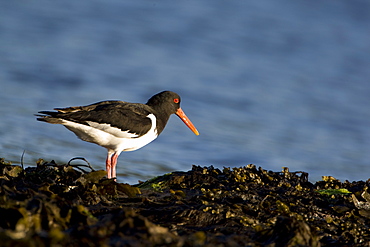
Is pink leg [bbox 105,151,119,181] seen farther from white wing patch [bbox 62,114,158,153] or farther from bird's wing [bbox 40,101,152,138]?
bird's wing [bbox 40,101,152,138]

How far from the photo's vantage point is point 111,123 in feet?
24.2

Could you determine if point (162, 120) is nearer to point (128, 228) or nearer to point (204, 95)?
point (204, 95)

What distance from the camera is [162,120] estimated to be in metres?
8.43

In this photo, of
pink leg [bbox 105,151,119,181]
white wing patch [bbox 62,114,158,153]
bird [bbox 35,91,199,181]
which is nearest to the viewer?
bird [bbox 35,91,199,181]

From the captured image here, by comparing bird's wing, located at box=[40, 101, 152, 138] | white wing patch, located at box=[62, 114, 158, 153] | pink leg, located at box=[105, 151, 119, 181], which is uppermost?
bird's wing, located at box=[40, 101, 152, 138]

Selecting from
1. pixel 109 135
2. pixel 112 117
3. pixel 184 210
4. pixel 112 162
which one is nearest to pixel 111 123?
pixel 112 117

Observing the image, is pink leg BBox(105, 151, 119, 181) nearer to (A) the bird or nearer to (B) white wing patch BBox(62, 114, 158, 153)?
(A) the bird

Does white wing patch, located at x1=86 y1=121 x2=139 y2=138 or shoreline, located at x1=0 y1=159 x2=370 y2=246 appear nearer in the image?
shoreline, located at x1=0 y1=159 x2=370 y2=246

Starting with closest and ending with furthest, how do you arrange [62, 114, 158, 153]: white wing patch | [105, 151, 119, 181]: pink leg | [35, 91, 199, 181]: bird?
[35, 91, 199, 181]: bird → [62, 114, 158, 153]: white wing patch → [105, 151, 119, 181]: pink leg

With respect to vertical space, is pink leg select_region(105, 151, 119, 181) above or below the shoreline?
above

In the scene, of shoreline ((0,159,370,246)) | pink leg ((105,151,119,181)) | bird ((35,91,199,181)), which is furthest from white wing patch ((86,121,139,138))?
shoreline ((0,159,370,246))

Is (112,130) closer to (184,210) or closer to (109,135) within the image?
(109,135)

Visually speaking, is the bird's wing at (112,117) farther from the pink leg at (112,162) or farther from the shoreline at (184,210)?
the shoreline at (184,210)

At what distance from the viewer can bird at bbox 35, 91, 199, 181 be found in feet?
23.5
